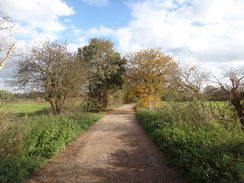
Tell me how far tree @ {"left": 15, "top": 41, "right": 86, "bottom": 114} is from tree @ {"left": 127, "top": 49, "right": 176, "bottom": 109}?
10.4 metres

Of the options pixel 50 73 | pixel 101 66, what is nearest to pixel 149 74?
pixel 101 66

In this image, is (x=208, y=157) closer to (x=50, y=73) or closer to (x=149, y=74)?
(x=50, y=73)

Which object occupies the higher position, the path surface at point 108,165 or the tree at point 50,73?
the tree at point 50,73

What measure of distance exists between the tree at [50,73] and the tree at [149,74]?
34.1ft

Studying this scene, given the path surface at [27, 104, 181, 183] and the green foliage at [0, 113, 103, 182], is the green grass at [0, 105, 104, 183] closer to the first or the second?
the green foliage at [0, 113, 103, 182]

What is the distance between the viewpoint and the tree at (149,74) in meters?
19.8

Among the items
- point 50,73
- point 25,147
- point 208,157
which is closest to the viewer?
point 208,157

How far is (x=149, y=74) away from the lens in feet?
66.1

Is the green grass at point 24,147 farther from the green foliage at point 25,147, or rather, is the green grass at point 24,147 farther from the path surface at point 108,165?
the path surface at point 108,165

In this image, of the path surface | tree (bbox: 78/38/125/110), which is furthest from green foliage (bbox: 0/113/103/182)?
tree (bbox: 78/38/125/110)

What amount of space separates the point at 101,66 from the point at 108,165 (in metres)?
15.6

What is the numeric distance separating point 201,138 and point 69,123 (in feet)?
22.4

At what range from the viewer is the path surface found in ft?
13.0

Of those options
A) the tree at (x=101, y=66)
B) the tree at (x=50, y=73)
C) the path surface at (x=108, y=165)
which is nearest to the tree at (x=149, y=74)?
the tree at (x=101, y=66)
